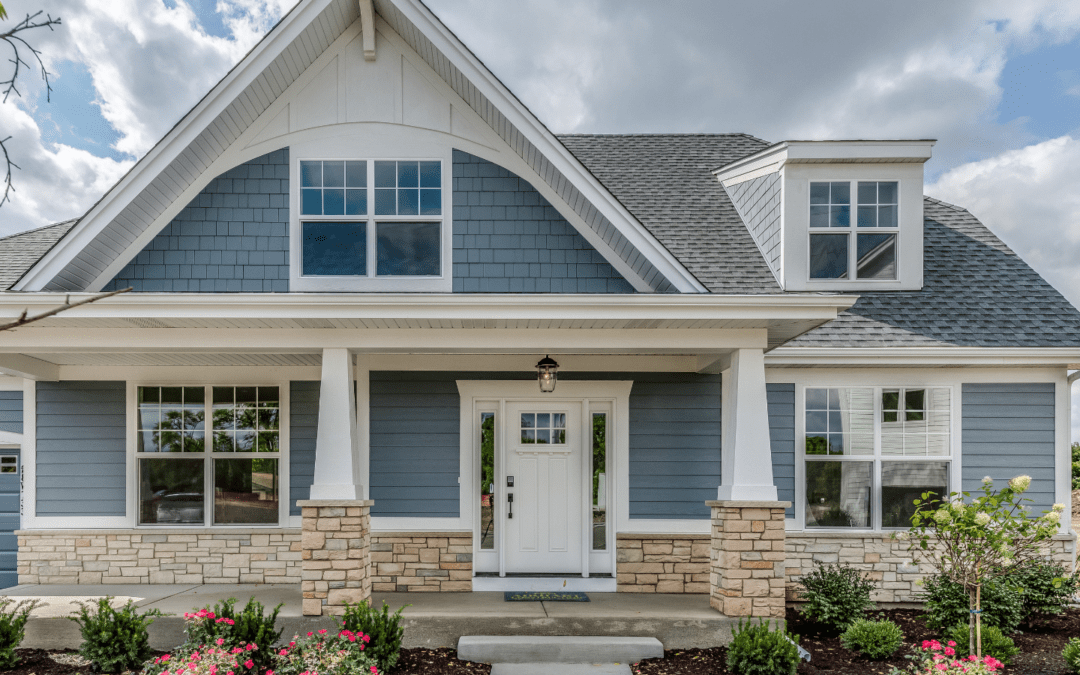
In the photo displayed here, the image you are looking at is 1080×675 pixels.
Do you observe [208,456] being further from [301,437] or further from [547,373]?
[547,373]

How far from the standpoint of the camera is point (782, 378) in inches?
317

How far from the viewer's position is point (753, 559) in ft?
20.7

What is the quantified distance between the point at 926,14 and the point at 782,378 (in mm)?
5103

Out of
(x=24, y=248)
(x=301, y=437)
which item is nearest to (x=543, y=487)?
(x=301, y=437)

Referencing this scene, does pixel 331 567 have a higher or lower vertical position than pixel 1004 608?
higher

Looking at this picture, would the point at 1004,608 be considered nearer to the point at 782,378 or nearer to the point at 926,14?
the point at 782,378

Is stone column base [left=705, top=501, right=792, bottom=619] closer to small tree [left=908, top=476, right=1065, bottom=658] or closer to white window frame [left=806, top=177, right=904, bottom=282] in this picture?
small tree [left=908, top=476, right=1065, bottom=658]

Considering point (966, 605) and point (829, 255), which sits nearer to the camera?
point (966, 605)

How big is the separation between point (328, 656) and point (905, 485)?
21.2 ft

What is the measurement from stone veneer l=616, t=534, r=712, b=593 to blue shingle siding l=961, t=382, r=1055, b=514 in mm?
3147

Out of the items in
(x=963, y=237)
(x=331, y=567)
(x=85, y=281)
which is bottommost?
(x=331, y=567)

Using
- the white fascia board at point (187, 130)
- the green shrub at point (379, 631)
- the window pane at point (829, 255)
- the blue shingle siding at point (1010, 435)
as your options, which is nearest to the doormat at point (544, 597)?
the green shrub at point (379, 631)

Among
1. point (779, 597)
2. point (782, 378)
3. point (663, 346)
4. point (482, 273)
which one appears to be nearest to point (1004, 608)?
point (779, 597)

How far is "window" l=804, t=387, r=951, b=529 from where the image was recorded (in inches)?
314
